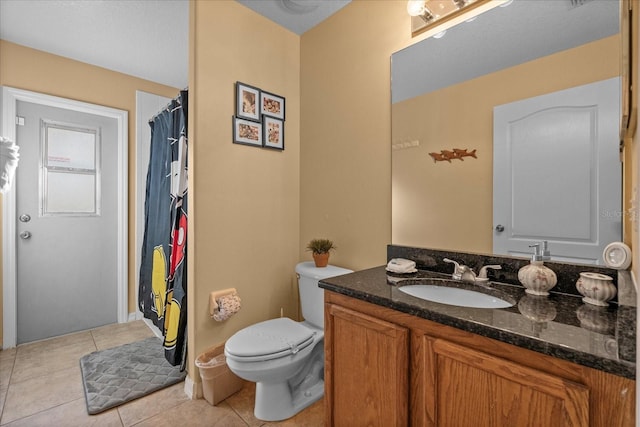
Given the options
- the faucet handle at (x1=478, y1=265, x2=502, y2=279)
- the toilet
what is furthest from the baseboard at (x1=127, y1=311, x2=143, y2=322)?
the faucet handle at (x1=478, y1=265, x2=502, y2=279)

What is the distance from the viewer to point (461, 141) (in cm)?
143

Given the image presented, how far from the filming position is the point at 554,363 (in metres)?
0.69

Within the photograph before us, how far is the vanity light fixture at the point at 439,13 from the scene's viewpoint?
143 cm

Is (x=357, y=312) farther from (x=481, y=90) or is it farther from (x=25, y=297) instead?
(x=25, y=297)

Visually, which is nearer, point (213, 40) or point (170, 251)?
point (213, 40)

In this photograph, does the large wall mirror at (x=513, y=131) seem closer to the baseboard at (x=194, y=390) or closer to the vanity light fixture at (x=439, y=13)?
the vanity light fixture at (x=439, y=13)

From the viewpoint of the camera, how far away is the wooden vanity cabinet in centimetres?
65

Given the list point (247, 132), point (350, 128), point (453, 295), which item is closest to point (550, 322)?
point (453, 295)

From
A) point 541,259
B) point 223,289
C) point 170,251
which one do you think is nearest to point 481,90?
point 541,259

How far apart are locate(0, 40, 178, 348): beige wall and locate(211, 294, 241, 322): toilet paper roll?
170 centimetres

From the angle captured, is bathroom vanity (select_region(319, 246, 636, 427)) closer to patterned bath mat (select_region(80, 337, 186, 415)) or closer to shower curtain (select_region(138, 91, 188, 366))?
shower curtain (select_region(138, 91, 188, 366))

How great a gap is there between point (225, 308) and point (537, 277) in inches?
64.3

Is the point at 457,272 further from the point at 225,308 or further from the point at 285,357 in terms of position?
the point at 225,308

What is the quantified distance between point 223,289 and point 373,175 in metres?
1.21
